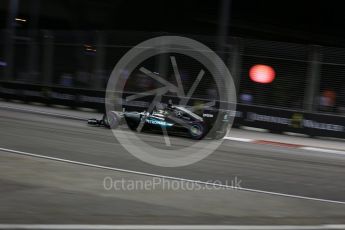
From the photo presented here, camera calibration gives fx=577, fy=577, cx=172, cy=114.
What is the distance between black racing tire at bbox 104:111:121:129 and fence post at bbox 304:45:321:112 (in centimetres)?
743

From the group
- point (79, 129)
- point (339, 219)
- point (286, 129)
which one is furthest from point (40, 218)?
point (286, 129)

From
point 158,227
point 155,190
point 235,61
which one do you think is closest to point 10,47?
point 235,61

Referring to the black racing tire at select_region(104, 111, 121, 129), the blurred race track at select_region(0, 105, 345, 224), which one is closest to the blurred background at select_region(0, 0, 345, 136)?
the black racing tire at select_region(104, 111, 121, 129)

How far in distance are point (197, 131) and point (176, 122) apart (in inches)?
25.2

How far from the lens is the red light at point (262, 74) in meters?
21.8

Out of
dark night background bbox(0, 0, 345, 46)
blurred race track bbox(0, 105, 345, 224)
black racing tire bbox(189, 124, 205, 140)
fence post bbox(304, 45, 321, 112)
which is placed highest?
dark night background bbox(0, 0, 345, 46)

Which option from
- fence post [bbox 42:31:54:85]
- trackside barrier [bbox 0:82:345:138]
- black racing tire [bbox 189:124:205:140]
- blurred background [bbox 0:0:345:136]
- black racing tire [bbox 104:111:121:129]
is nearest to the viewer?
black racing tire [bbox 189:124:205:140]

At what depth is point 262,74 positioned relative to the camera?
21953mm

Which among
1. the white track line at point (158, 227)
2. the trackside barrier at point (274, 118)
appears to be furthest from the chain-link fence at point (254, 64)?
the white track line at point (158, 227)

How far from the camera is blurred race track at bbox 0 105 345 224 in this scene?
682 cm

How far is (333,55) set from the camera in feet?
68.1

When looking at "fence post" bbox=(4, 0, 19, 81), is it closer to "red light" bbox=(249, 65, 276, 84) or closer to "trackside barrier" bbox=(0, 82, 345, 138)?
"trackside barrier" bbox=(0, 82, 345, 138)

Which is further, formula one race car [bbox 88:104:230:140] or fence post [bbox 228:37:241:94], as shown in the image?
fence post [bbox 228:37:241:94]

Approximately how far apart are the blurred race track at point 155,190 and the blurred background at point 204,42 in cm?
682
